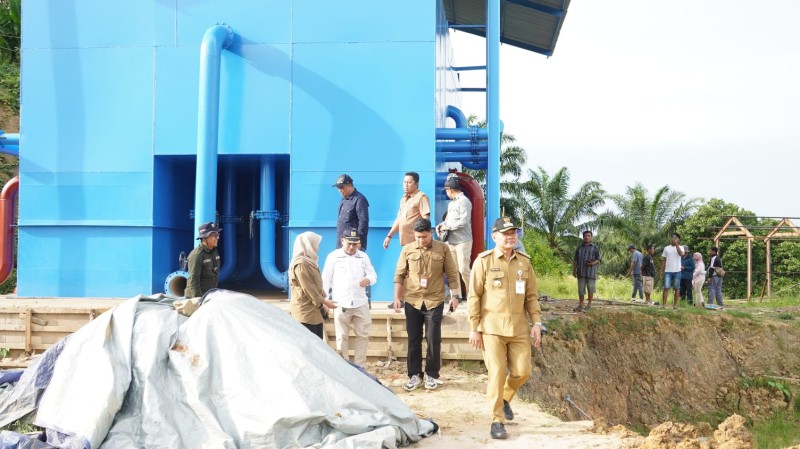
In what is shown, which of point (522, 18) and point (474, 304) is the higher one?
point (522, 18)

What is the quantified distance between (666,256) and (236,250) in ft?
32.0

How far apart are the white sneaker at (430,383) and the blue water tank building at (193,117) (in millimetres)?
3269

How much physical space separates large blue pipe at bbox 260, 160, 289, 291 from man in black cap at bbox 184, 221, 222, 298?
3.88 metres

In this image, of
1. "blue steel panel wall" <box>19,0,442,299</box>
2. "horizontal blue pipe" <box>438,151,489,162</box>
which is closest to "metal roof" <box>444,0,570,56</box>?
"horizontal blue pipe" <box>438,151,489,162</box>

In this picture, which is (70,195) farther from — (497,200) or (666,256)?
(666,256)

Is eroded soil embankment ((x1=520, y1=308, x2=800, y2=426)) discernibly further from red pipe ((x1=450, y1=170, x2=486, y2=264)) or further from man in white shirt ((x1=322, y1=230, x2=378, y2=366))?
man in white shirt ((x1=322, y1=230, x2=378, y2=366))

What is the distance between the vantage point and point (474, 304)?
5816 millimetres

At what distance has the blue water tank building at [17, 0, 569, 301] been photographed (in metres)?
10.5

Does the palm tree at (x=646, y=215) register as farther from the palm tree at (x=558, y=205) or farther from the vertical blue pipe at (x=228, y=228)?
the vertical blue pipe at (x=228, y=228)

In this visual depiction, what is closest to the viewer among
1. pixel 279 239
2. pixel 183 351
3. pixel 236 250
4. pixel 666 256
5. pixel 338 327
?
pixel 183 351

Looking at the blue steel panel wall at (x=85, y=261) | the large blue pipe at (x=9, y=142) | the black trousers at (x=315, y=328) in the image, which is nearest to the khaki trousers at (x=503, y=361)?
the black trousers at (x=315, y=328)

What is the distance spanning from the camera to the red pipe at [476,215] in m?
12.9

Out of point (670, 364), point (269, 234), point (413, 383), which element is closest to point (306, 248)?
point (413, 383)

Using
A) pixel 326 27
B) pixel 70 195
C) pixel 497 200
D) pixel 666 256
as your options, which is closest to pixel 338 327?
pixel 497 200
